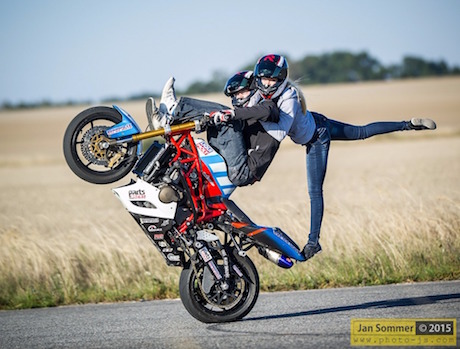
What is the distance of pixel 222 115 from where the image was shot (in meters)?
5.80

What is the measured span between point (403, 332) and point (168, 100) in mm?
2708

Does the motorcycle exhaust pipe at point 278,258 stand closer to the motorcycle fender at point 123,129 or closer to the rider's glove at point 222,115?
the rider's glove at point 222,115

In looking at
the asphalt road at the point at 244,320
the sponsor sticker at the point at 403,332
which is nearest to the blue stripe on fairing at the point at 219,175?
the asphalt road at the point at 244,320

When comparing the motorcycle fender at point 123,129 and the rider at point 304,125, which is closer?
the motorcycle fender at point 123,129

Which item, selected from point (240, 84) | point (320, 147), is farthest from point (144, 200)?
point (320, 147)

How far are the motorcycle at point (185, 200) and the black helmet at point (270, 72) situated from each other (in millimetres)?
636

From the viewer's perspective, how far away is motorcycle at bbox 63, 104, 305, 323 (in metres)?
5.97

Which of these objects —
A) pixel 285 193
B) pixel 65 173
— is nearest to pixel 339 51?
pixel 65 173

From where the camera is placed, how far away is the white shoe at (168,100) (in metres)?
6.05

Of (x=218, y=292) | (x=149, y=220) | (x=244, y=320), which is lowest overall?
(x=244, y=320)

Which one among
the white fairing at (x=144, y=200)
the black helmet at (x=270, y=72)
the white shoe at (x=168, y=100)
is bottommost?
the white fairing at (x=144, y=200)

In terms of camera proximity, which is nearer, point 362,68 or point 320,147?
point 320,147

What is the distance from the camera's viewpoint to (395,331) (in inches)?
216

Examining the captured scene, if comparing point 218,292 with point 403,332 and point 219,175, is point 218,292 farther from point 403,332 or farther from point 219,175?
point 403,332
